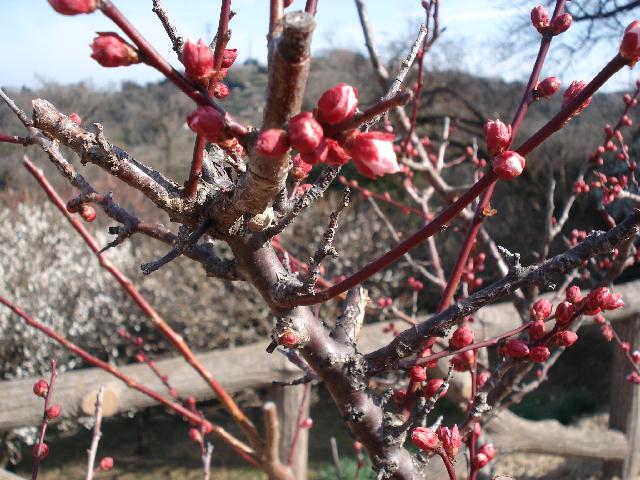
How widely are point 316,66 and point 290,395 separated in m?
8.53

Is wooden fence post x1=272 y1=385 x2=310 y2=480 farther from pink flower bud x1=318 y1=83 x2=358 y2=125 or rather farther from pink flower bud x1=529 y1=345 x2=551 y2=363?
pink flower bud x1=318 y1=83 x2=358 y2=125

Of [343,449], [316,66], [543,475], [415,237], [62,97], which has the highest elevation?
[316,66]

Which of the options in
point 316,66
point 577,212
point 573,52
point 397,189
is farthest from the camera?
point 316,66

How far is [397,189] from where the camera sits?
737 centimetres

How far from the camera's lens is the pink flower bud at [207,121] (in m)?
0.43

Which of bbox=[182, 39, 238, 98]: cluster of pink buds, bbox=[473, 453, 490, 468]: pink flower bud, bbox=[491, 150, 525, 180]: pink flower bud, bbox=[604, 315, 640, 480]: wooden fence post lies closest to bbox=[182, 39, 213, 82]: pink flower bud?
bbox=[182, 39, 238, 98]: cluster of pink buds

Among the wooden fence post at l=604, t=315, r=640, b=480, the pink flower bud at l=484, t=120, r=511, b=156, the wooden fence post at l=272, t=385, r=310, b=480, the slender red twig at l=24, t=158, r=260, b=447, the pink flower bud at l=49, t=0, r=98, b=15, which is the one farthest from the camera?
the wooden fence post at l=604, t=315, r=640, b=480

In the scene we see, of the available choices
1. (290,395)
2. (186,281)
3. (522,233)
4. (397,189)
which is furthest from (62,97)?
(522,233)

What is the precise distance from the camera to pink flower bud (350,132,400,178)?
411 millimetres

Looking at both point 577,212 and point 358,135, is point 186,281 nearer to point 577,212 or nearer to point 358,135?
point 577,212

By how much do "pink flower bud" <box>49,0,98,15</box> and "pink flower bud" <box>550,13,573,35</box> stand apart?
0.67 m

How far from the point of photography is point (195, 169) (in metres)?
0.59

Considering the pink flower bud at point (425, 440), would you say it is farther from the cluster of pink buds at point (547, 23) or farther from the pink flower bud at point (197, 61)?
the cluster of pink buds at point (547, 23)

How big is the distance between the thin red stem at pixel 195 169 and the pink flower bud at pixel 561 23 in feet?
1.80
